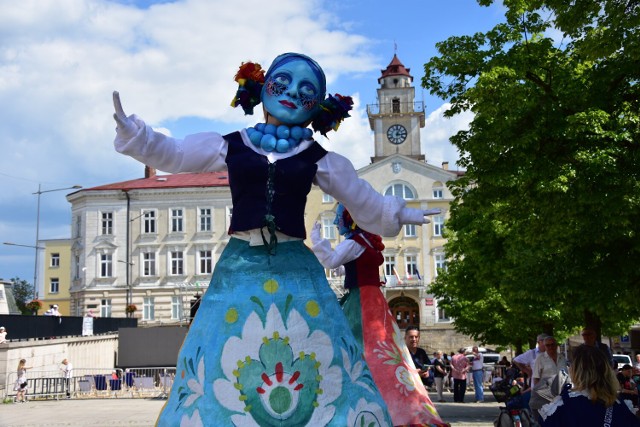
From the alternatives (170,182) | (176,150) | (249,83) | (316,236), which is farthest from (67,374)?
(170,182)

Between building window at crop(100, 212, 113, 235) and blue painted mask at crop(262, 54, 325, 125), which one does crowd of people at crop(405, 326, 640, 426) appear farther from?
building window at crop(100, 212, 113, 235)

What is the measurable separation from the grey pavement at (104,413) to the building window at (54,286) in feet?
154

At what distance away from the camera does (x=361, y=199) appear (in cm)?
492

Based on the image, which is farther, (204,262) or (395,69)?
(395,69)

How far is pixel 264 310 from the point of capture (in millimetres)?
4285

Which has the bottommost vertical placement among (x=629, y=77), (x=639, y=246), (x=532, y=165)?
(x=639, y=246)

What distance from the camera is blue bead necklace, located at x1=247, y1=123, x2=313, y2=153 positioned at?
474cm

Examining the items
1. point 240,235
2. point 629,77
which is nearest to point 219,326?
point 240,235

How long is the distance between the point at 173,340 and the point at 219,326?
29.4 metres

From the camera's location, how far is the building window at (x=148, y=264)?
58.7 meters

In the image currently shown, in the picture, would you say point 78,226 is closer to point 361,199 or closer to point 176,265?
point 176,265

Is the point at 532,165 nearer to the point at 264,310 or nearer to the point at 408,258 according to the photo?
the point at 264,310

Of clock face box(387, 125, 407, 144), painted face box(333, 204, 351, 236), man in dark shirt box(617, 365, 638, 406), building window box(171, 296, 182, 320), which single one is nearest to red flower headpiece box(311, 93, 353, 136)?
painted face box(333, 204, 351, 236)

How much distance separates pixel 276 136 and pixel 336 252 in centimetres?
277
